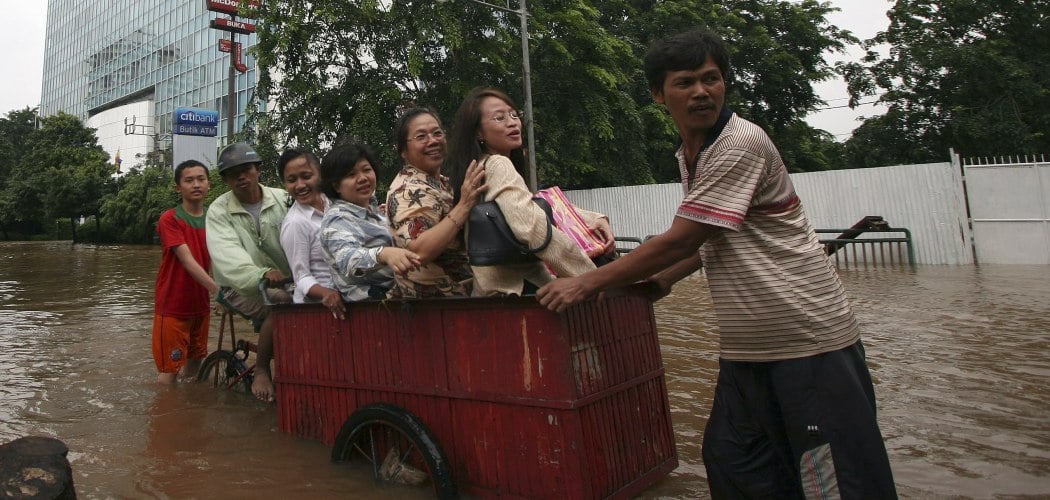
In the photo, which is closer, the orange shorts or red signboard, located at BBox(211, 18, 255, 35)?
the orange shorts

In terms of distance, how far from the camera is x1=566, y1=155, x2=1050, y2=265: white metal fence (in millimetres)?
11867

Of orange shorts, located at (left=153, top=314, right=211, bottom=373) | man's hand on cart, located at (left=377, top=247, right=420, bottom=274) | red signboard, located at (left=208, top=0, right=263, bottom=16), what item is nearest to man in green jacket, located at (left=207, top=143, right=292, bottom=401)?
orange shorts, located at (left=153, top=314, right=211, bottom=373)

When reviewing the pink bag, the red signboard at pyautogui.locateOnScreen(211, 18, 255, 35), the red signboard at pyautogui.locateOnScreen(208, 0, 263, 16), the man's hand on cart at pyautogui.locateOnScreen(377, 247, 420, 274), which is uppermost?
the red signboard at pyautogui.locateOnScreen(208, 0, 263, 16)

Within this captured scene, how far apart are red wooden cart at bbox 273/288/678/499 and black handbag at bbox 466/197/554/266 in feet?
0.53

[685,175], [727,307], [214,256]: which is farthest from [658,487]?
[214,256]

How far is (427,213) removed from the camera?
2707mm

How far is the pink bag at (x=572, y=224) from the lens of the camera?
252 centimetres

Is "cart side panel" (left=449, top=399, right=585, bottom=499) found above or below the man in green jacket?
below

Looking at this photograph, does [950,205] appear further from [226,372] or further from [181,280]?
[181,280]

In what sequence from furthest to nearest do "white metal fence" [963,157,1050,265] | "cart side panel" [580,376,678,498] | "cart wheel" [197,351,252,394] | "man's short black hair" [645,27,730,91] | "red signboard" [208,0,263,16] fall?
"red signboard" [208,0,263,16] < "white metal fence" [963,157,1050,265] < "cart wheel" [197,351,252,394] < "cart side panel" [580,376,678,498] < "man's short black hair" [645,27,730,91]

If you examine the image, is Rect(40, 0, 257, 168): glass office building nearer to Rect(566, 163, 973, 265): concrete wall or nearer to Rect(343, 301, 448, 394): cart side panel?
Rect(566, 163, 973, 265): concrete wall

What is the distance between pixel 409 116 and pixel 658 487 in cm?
201

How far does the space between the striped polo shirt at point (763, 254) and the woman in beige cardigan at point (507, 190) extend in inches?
19.5

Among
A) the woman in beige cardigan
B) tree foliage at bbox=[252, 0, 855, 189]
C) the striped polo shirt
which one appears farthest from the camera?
tree foliage at bbox=[252, 0, 855, 189]
